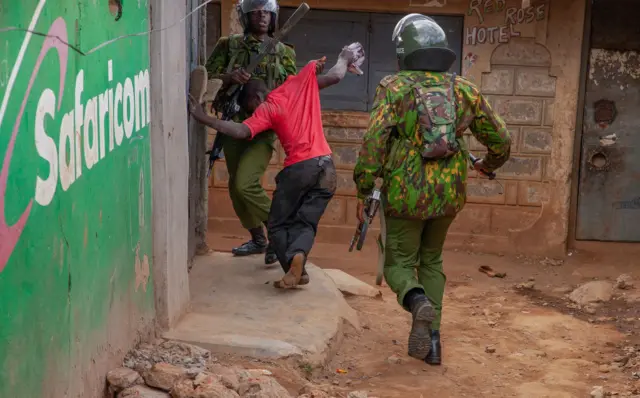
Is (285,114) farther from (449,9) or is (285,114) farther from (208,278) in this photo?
(449,9)

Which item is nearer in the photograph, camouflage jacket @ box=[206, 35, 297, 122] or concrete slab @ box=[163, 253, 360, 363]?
concrete slab @ box=[163, 253, 360, 363]

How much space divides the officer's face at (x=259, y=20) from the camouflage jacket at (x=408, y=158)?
1375 millimetres

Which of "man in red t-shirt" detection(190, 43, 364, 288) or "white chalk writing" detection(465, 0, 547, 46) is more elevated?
"white chalk writing" detection(465, 0, 547, 46)

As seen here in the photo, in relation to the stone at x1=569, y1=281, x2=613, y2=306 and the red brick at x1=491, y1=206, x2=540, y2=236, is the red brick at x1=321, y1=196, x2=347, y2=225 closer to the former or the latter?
the red brick at x1=491, y1=206, x2=540, y2=236

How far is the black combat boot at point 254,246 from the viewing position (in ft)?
21.1

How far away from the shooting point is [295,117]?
5.53 metres

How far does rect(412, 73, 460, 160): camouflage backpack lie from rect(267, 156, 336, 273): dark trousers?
0.91 m

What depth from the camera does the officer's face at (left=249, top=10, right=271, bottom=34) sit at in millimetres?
5953

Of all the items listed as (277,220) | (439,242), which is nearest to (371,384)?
(439,242)

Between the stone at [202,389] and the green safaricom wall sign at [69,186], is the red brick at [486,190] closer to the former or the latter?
the green safaricom wall sign at [69,186]

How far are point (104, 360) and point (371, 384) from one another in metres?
1.57

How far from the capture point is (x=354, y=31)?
887 centimetres

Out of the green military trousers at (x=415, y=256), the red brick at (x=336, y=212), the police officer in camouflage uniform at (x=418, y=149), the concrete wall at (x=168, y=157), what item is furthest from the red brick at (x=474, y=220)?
the concrete wall at (x=168, y=157)

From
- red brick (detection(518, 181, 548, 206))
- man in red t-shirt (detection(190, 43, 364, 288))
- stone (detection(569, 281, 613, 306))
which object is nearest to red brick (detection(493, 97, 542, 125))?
red brick (detection(518, 181, 548, 206))
